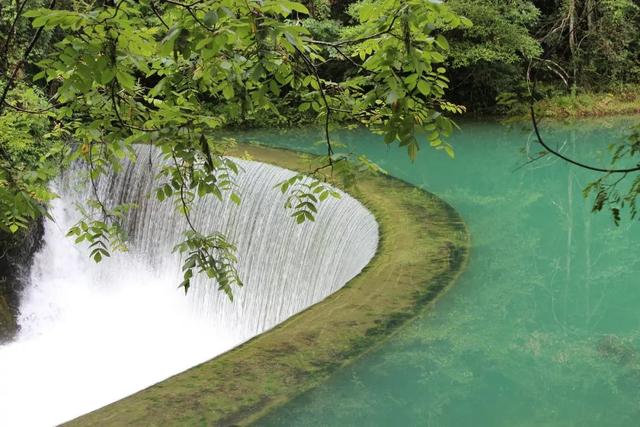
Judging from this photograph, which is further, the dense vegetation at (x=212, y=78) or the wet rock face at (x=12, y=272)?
the wet rock face at (x=12, y=272)

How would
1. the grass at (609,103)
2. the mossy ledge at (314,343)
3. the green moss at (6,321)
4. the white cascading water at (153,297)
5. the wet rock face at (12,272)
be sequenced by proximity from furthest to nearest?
the grass at (609,103) < the wet rock face at (12,272) < the green moss at (6,321) < the white cascading water at (153,297) < the mossy ledge at (314,343)

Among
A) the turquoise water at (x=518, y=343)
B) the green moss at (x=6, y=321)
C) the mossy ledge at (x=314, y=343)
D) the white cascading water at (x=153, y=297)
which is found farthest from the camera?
the green moss at (x=6, y=321)

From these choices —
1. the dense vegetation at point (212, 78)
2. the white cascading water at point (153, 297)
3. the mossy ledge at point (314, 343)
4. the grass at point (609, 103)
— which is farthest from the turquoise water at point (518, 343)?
the grass at point (609, 103)

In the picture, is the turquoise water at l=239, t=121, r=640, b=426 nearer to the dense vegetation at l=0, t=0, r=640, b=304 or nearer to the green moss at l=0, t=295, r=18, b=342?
the dense vegetation at l=0, t=0, r=640, b=304

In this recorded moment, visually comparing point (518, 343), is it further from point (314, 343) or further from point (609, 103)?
point (609, 103)

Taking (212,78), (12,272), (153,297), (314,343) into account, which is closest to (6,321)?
(12,272)

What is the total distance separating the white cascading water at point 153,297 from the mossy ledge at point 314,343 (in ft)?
1.37

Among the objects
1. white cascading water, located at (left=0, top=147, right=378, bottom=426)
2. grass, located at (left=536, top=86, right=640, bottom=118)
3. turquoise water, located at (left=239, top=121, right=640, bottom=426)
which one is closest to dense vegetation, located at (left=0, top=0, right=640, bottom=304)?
turquoise water, located at (left=239, top=121, right=640, bottom=426)

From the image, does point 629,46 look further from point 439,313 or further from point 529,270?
point 439,313

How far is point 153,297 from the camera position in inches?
306

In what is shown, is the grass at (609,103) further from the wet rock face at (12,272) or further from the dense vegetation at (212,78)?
the dense vegetation at (212,78)

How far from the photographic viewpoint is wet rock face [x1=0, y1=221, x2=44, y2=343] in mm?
7020

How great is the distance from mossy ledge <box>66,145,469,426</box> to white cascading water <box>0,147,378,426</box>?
42 cm

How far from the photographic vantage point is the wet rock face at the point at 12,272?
702 cm
